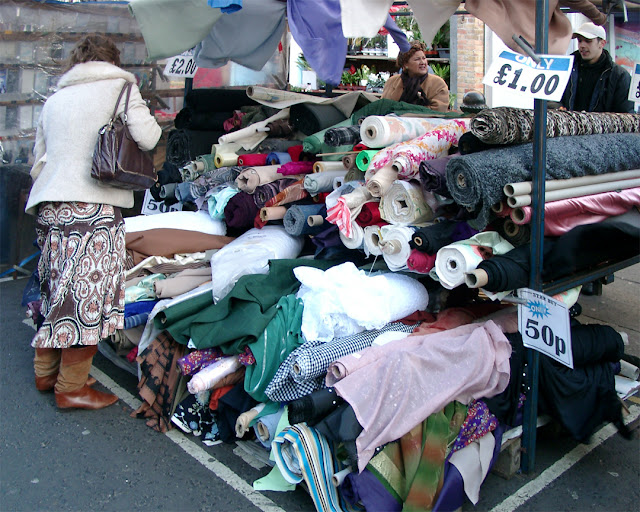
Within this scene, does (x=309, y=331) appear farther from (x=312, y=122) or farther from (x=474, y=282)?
(x=312, y=122)

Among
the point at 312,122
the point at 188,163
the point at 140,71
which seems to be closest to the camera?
the point at 312,122

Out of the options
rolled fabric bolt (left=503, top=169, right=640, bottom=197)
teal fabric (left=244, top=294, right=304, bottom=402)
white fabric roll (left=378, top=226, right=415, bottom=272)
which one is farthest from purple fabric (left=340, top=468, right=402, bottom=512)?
rolled fabric bolt (left=503, top=169, right=640, bottom=197)

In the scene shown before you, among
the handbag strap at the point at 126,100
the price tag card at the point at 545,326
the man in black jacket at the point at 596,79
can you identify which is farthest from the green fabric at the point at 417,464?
the man in black jacket at the point at 596,79

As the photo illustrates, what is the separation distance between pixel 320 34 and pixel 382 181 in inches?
52.0

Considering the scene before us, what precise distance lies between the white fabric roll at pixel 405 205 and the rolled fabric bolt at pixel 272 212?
0.80m

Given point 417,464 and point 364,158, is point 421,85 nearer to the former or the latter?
point 364,158

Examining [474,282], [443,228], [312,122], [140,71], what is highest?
[140,71]

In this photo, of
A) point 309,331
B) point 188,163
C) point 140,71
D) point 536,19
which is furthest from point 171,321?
point 140,71

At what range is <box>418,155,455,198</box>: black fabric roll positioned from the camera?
10.1 feet

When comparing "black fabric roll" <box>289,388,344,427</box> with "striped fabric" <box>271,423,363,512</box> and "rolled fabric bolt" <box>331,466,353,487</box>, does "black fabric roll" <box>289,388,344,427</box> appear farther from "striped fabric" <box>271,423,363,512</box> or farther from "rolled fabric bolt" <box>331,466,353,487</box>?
"rolled fabric bolt" <box>331,466,353,487</box>

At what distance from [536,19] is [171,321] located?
2.28 meters

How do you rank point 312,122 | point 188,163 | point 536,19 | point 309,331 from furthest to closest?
point 188,163 → point 312,122 → point 309,331 → point 536,19

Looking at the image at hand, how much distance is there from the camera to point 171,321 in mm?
3330

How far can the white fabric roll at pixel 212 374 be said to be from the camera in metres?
3.02
